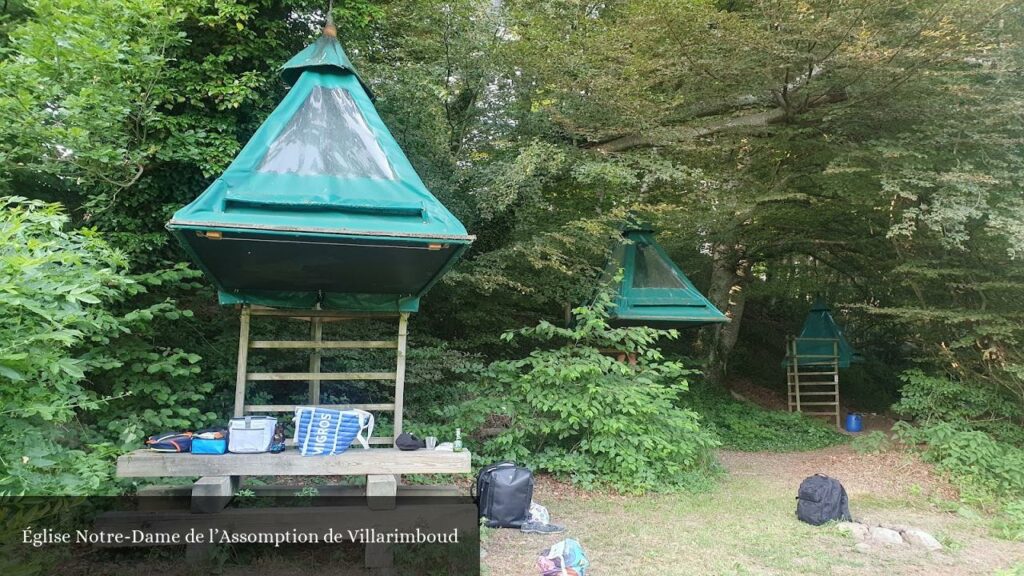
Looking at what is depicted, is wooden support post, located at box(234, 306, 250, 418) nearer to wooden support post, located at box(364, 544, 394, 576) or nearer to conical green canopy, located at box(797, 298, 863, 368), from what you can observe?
wooden support post, located at box(364, 544, 394, 576)

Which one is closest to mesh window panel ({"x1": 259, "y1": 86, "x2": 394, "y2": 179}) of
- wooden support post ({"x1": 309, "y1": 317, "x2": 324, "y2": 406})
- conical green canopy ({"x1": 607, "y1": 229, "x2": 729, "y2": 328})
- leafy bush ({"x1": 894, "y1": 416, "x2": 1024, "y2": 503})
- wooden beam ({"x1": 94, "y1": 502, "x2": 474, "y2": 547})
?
wooden support post ({"x1": 309, "y1": 317, "x2": 324, "y2": 406})

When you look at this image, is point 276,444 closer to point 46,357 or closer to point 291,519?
point 291,519

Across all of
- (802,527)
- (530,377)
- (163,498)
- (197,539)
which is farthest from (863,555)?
(163,498)

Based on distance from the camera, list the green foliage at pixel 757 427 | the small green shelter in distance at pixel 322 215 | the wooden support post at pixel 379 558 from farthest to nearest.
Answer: the green foliage at pixel 757 427 < the wooden support post at pixel 379 558 < the small green shelter in distance at pixel 322 215

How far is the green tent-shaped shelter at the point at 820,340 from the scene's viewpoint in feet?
44.0

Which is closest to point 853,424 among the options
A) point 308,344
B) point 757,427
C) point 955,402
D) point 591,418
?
point 757,427

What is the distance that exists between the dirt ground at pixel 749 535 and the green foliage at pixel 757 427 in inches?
109

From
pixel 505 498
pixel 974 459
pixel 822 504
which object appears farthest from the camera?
pixel 974 459

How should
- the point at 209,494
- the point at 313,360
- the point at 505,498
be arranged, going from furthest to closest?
1. the point at 313,360
2. the point at 505,498
3. the point at 209,494

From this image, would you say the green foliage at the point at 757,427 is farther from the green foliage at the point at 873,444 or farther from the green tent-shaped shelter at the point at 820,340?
the green tent-shaped shelter at the point at 820,340

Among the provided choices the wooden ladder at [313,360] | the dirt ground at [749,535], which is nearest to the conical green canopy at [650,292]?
the dirt ground at [749,535]

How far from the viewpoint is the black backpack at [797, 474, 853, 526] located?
532cm

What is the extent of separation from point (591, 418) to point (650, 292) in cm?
256

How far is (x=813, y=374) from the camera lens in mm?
13500
